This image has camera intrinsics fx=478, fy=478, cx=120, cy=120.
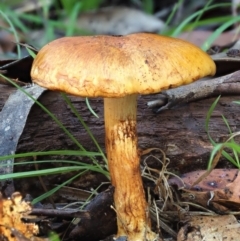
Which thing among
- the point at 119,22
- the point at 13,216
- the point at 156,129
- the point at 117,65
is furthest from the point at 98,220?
the point at 119,22

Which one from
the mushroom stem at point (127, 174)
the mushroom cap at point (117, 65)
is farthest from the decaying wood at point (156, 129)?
the mushroom cap at point (117, 65)

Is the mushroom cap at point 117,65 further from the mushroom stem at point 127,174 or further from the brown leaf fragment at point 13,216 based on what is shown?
the brown leaf fragment at point 13,216

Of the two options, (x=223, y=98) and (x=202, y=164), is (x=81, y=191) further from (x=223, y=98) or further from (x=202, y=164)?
(x=223, y=98)

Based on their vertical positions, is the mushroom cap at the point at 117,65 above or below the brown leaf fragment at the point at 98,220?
above

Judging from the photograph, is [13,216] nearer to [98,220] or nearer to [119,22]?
[98,220]

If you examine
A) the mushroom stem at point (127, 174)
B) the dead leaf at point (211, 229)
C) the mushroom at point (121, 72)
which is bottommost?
the dead leaf at point (211, 229)

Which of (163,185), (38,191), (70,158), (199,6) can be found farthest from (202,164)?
(199,6)

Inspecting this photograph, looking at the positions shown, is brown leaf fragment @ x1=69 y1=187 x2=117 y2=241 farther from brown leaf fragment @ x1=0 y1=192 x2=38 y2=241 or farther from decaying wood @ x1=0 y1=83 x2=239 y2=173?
decaying wood @ x1=0 y1=83 x2=239 y2=173

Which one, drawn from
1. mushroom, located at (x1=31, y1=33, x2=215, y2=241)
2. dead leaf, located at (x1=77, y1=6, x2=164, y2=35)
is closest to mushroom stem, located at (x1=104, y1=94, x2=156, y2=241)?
mushroom, located at (x1=31, y1=33, x2=215, y2=241)
